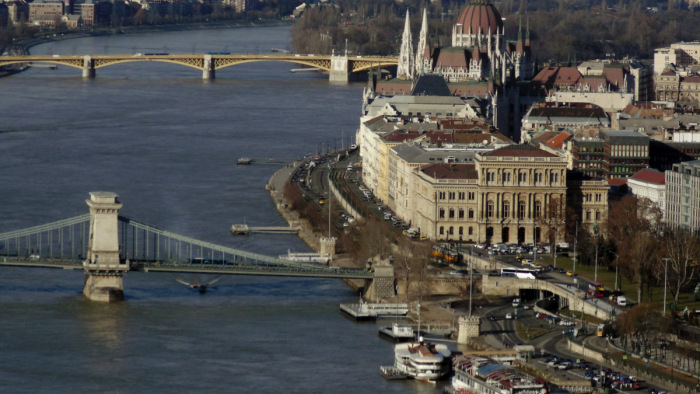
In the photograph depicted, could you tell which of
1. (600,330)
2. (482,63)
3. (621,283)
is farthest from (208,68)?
(600,330)

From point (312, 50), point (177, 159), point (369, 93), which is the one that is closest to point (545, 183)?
point (177, 159)

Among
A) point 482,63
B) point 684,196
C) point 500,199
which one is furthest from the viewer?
point 482,63

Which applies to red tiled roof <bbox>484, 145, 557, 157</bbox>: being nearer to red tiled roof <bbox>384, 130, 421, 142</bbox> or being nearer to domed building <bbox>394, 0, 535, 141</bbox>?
red tiled roof <bbox>384, 130, 421, 142</bbox>

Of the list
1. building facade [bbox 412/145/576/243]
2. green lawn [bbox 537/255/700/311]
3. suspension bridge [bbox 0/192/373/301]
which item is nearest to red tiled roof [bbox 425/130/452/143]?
building facade [bbox 412/145/576/243]

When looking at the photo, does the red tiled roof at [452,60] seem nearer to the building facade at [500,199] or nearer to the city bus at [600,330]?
the building facade at [500,199]

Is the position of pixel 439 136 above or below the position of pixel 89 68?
above

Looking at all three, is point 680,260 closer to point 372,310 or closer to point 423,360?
point 372,310

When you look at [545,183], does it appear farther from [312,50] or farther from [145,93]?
[312,50]
